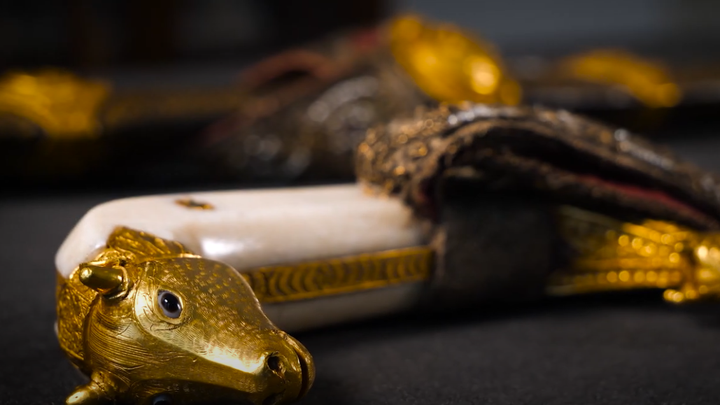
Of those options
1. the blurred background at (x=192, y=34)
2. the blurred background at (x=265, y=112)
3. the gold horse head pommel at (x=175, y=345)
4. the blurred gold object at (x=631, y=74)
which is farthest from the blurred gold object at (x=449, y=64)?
the blurred background at (x=192, y=34)

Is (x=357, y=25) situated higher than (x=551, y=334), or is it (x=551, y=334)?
(x=357, y=25)

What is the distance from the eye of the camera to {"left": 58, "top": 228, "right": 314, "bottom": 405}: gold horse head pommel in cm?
54

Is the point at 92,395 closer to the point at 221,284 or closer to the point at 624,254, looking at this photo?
the point at 221,284

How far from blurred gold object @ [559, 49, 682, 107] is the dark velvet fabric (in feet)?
2.93

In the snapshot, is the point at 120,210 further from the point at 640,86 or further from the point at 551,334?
the point at 640,86

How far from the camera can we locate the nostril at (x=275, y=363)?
55 cm

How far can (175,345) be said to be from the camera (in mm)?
542

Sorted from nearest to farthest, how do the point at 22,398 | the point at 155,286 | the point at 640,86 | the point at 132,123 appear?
the point at 155,286 < the point at 22,398 < the point at 132,123 < the point at 640,86

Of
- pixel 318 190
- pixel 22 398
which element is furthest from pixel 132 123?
pixel 22 398

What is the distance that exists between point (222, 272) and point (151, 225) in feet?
0.30

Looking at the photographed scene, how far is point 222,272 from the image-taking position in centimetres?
59

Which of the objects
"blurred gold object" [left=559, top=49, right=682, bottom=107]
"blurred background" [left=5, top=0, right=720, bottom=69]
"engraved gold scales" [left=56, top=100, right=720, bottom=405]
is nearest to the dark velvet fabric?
"engraved gold scales" [left=56, top=100, right=720, bottom=405]

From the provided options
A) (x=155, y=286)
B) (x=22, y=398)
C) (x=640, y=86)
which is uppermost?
(x=640, y=86)

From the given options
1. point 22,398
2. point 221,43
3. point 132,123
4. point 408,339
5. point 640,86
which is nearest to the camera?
point 22,398
